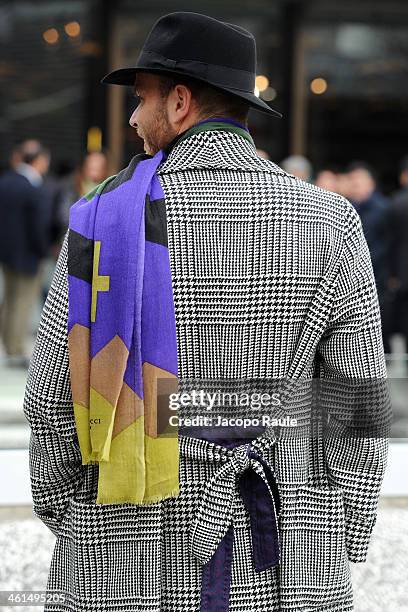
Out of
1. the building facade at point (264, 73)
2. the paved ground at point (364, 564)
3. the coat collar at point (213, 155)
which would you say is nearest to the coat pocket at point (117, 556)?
the coat collar at point (213, 155)

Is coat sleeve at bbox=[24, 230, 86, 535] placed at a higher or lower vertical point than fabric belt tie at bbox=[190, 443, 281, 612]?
higher

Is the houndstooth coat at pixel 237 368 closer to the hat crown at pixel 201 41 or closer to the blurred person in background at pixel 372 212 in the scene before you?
the hat crown at pixel 201 41

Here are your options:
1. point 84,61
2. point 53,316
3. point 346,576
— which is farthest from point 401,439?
point 84,61

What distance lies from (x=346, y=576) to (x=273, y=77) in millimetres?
11080

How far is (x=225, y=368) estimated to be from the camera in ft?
6.24

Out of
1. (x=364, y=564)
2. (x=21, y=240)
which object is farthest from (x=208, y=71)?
(x=21, y=240)

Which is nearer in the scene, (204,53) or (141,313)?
(141,313)

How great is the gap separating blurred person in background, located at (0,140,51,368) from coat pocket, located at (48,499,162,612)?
709 centimetres

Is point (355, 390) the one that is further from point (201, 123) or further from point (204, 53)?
point (204, 53)

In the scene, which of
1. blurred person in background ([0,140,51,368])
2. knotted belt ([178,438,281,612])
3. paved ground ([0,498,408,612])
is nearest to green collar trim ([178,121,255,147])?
knotted belt ([178,438,281,612])

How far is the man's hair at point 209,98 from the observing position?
197 cm

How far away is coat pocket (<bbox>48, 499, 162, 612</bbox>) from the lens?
6.09 feet

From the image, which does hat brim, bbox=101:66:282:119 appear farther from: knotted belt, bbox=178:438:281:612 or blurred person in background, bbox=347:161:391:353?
blurred person in background, bbox=347:161:391:353

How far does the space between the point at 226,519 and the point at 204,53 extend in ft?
2.79
